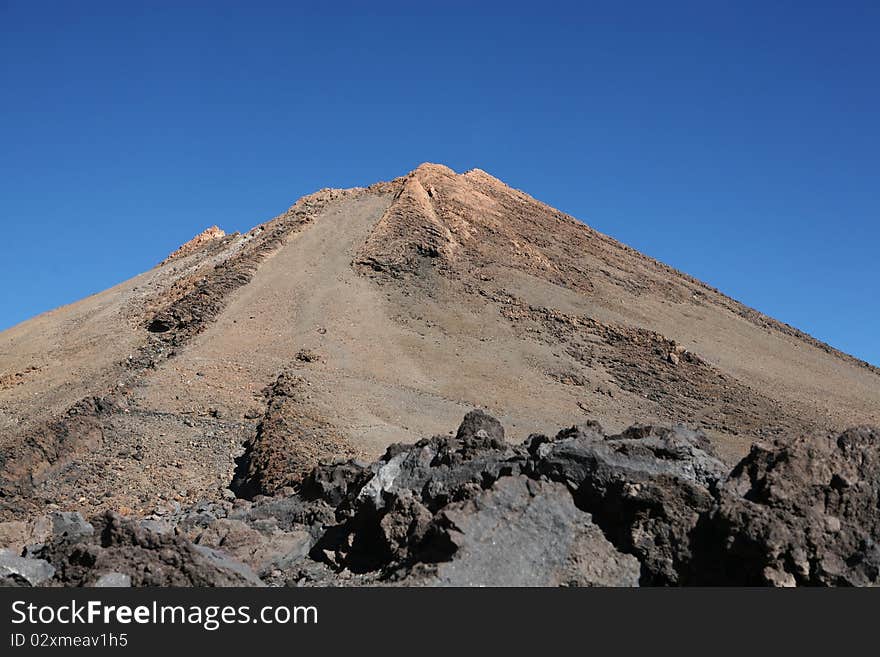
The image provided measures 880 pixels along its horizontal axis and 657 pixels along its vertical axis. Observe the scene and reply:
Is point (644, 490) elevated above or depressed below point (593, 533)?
above

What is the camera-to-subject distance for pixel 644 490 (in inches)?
440

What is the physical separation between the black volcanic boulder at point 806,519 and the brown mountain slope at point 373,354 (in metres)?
15.5

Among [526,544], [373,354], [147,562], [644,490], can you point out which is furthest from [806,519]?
[373,354]

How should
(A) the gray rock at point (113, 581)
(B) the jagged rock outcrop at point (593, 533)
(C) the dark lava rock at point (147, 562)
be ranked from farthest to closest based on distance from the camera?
1. (C) the dark lava rock at point (147, 562)
2. (A) the gray rock at point (113, 581)
3. (B) the jagged rock outcrop at point (593, 533)

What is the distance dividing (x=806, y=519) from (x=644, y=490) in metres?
1.77

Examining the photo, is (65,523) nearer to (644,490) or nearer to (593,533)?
(593,533)

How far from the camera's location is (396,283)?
44000 millimetres

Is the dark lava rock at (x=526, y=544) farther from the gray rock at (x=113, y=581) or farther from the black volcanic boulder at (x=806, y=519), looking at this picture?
the gray rock at (x=113, y=581)

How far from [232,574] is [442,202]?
141 feet

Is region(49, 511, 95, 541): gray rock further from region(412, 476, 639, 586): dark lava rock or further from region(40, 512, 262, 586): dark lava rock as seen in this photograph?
region(412, 476, 639, 586): dark lava rock

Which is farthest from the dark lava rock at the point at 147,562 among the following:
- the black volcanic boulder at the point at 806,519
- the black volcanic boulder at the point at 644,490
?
the black volcanic boulder at the point at 806,519

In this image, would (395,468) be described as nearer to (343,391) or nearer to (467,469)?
(467,469)

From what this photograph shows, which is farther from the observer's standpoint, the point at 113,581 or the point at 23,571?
the point at 23,571

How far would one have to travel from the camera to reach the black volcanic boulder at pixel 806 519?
387 inches
